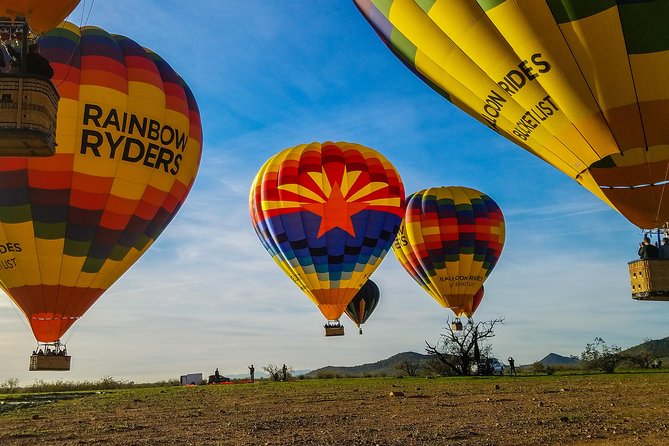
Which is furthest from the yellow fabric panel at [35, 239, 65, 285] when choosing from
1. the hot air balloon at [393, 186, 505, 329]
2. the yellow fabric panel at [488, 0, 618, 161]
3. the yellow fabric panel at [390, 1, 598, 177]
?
the hot air balloon at [393, 186, 505, 329]

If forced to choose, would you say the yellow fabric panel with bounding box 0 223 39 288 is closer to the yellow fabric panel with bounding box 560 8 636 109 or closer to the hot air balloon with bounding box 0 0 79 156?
the hot air balloon with bounding box 0 0 79 156

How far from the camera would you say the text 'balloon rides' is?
10820 millimetres

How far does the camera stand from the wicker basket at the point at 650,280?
10938mm

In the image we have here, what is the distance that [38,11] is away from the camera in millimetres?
9406

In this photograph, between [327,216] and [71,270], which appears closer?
[71,270]

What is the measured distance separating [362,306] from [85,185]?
24.5 meters

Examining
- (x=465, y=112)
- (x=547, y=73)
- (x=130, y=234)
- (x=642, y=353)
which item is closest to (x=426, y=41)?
(x=465, y=112)

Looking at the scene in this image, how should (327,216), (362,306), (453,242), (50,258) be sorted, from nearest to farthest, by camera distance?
(50,258), (327,216), (453,242), (362,306)

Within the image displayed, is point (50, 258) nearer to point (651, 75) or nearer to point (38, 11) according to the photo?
point (38, 11)

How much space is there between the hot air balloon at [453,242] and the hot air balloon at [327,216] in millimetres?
4302

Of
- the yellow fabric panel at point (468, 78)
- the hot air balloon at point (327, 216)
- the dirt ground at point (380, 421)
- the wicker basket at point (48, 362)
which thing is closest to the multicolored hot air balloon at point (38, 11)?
the dirt ground at point (380, 421)

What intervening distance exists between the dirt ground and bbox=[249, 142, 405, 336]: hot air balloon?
32.2 ft

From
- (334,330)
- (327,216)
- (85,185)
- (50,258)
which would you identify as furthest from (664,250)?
(334,330)

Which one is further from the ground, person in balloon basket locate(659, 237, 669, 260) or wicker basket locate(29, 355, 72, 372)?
person in balloon basket locate(659, 237, 669, 260)
